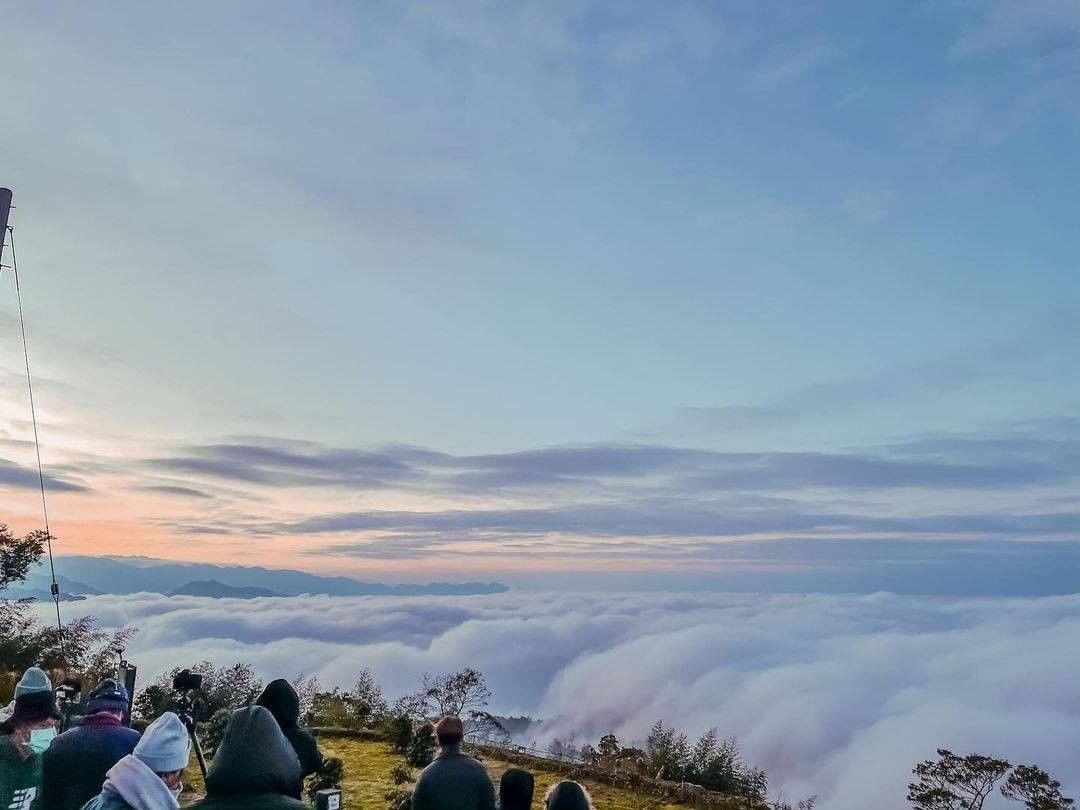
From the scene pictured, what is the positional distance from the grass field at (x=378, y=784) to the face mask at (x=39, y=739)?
217 inches

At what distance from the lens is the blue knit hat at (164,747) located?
4.78 m

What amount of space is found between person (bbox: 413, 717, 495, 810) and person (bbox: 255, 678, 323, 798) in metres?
1.40

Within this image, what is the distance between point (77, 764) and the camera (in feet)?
20.7

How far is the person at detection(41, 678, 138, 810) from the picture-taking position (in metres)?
6.24

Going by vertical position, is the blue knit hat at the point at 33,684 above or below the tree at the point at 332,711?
above

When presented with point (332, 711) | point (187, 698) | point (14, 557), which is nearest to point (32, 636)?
point (14, 557)

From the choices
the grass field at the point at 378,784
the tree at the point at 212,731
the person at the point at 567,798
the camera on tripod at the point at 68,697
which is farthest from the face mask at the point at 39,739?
the tree at the point at 212,731

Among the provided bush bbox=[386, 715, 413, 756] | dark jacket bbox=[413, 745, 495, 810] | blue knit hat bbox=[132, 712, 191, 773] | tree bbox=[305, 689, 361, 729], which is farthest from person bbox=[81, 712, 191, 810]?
tree bbox=[305, 689, 361, 729]

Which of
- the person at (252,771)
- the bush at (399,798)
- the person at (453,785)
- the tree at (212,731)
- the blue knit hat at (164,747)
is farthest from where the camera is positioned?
the tree at (212,731)

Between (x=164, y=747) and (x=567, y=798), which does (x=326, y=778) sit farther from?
(x=164, y=747)

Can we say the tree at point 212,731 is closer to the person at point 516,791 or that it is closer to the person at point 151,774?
the person at point 516,791

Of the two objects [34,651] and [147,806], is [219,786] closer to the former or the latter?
[147,806]

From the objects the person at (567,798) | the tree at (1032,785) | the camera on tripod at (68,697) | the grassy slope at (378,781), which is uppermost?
the person at (567,798)

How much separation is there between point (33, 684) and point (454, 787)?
163 inches
